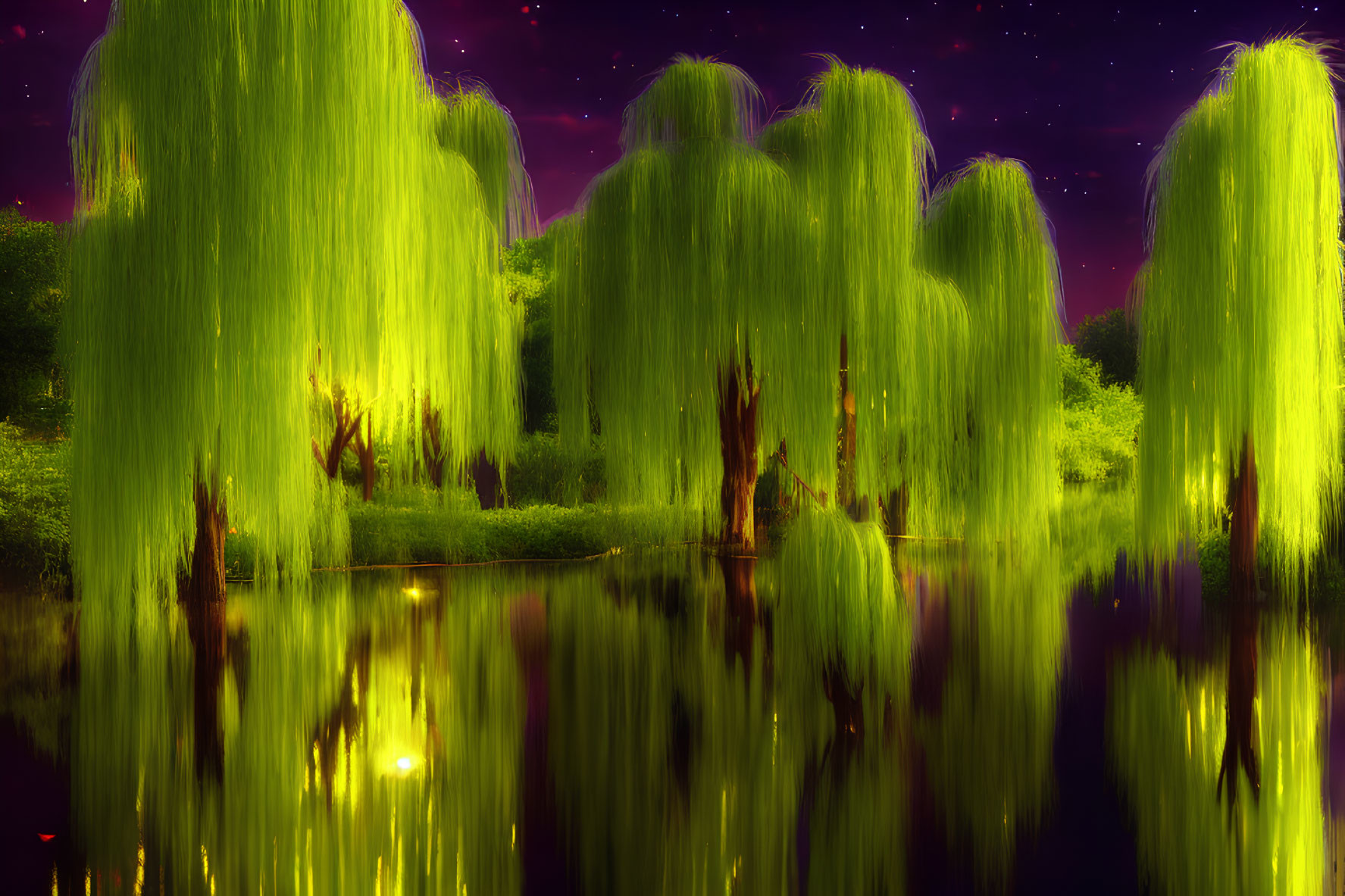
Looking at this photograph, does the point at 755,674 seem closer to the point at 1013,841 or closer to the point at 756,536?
the point at 1013,841

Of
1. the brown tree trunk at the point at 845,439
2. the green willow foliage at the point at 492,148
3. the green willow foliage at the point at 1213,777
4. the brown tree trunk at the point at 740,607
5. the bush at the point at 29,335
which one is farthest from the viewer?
the bush at the point at 29,335

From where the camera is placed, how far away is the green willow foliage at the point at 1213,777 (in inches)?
115

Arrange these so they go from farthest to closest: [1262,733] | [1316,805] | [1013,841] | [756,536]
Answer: [756,536] → [1262,733] → [1316,805] → [1013,841]

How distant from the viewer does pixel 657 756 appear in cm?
390

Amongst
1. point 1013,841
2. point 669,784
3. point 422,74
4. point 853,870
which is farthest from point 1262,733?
point 422,74

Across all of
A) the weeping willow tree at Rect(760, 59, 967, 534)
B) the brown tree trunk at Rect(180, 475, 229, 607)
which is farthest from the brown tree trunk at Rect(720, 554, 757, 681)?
the brown tree trunk at Rect(180, 475, 229, 607)

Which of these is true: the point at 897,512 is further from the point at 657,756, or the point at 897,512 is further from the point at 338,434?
the point at 657,756

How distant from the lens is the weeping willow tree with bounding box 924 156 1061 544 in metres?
9.93

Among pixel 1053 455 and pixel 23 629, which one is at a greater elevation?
pixel 1053 455

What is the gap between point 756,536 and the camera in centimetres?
1145

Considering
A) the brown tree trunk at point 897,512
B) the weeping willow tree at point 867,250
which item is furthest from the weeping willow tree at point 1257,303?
the brown tree trunk at point 897,512

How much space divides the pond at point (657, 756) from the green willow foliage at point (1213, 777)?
15 mm

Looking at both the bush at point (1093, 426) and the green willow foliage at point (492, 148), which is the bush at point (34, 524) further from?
the bush at point (1093, 426)

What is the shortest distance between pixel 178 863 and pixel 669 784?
170 cm
